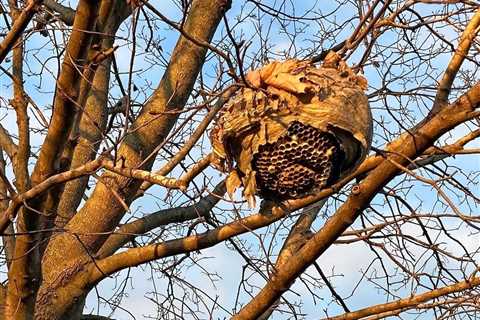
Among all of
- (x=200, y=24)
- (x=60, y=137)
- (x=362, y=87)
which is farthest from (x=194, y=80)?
(x=362, y=87)

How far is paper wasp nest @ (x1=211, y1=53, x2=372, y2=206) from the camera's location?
2.00 m

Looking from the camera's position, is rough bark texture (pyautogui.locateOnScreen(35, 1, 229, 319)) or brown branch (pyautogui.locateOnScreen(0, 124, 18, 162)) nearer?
rough bark texture (pyautogui.locateOnScreen(35, 1, 229, 319))

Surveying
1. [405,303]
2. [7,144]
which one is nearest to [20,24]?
[7,144]

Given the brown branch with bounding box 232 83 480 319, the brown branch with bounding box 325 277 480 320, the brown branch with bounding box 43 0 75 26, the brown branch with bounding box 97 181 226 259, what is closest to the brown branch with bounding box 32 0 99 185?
the brown branch with bounding box 232 83 480 319

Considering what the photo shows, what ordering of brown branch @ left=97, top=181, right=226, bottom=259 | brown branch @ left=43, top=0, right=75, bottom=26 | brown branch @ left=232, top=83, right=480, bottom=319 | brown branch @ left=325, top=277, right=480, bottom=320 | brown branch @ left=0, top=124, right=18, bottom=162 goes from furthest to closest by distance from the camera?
1. brown branch @ left=43, top=0, right=75, bottom=26
2. brown branch @ left=0, top=124, right=18, bottom=162
3. brown branch @ left=97, top=181, right=226, bottom=259
4. brown branch @ left=325, top=277, right=480, bottom=320
5. brown branch @ left=232, top=83, right=480, bottom=319

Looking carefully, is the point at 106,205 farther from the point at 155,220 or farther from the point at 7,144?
the point at 7,144

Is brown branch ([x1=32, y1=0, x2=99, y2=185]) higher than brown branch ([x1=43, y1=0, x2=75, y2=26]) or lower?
lower

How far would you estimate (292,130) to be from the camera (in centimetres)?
202

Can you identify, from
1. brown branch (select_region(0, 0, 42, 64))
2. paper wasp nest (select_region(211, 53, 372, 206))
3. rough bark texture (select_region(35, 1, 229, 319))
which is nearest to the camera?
paper wasp nest (select_region(211, 53, 372, 206))

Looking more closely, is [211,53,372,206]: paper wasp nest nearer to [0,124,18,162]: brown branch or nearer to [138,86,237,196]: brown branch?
[138,86,237,196]: brown branch

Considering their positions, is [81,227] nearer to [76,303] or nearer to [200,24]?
[76,303]

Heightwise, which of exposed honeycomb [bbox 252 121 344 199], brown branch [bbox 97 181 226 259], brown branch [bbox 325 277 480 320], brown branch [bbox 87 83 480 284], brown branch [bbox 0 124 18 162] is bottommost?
exposed honeycomb [bbox 252 121 344 199]

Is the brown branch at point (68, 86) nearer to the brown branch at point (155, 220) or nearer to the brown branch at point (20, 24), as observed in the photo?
the brown branch at point (20, 24)

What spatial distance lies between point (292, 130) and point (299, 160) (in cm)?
9
